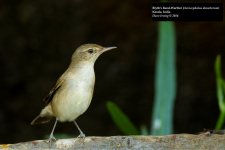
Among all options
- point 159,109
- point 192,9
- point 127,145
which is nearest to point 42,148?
point 127,145

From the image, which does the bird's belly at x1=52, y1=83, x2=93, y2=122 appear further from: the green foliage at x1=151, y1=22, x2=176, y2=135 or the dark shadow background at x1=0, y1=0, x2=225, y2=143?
the dark shadow background at x1=0, y1=0, x2=225, y2=143

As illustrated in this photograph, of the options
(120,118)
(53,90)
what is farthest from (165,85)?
(53,90)

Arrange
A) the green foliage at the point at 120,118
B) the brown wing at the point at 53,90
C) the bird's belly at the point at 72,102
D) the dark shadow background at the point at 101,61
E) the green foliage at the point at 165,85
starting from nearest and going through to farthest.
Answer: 1. the bird's belly at the point at 72,102
2. the brown wing at the point at 53,90
3. the green foliage at the point at 120,118
4. the green foliage at the point at 165,85
5. the dark shadow background at the point at 101,61

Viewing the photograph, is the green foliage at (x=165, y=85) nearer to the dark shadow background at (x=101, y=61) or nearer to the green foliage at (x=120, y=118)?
the green foliage at (x=120, y=118)

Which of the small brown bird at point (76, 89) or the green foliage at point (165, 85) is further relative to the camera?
the green foliage at point (165, 85)

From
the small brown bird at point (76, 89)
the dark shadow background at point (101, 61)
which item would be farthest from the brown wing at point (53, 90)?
the dark shadow background at point (101, 61)

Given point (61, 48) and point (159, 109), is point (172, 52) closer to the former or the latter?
point (159, 109)

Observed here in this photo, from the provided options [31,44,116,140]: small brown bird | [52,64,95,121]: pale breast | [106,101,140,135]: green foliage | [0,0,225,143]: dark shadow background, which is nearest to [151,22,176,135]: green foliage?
[106,101,140,135]: green foliage

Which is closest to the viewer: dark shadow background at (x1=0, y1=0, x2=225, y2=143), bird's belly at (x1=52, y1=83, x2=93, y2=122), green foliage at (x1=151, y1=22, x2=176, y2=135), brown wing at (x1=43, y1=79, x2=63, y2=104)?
bird's belly at (x1=52, y1=83, x2=93, y2=122)

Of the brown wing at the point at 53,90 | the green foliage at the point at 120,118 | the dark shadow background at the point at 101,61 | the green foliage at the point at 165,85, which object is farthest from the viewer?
the dark shadow background at the point at 101,61
